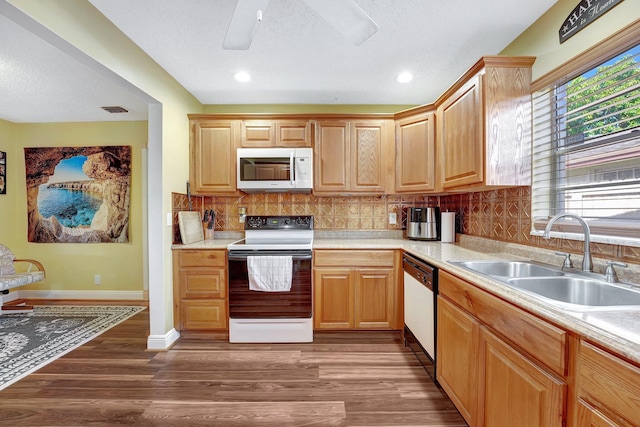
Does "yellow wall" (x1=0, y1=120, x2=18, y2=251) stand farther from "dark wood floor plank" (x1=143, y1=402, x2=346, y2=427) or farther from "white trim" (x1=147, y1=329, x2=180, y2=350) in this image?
"dark wood floor plank" (x1=143, y1=402, x2=346, y2=427)

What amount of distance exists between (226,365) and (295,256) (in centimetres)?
100

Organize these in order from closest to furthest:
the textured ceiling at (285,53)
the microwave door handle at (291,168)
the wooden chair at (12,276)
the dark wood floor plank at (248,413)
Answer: the dark wood floor plank at (248,413) < the textured ceiling at (285,53) < the microwave door handle at (291,168) < the wooden chair at (12,276)

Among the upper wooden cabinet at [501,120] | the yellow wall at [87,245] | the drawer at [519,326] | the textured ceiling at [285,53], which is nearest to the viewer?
the drawer at [519,326]

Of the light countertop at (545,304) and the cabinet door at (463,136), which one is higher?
the cabinet door at (463,136)

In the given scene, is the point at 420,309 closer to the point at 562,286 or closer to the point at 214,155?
the point at 562,286

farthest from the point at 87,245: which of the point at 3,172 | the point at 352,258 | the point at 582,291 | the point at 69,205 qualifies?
the point at 582,291

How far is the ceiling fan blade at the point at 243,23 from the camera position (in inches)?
50.2

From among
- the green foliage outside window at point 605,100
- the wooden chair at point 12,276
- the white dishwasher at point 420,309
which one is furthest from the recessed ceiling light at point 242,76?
the wooden chair at point 12,276

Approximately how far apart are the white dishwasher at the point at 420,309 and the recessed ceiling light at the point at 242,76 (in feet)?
6.91

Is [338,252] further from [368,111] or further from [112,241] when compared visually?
[112,241]

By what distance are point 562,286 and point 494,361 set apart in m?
0.58

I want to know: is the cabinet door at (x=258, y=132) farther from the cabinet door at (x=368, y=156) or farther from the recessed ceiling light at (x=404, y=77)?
the recessed ceiling light at (x=404, y=77)

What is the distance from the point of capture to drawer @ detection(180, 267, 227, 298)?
2.51 m

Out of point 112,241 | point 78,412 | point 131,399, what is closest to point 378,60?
point 131,399
